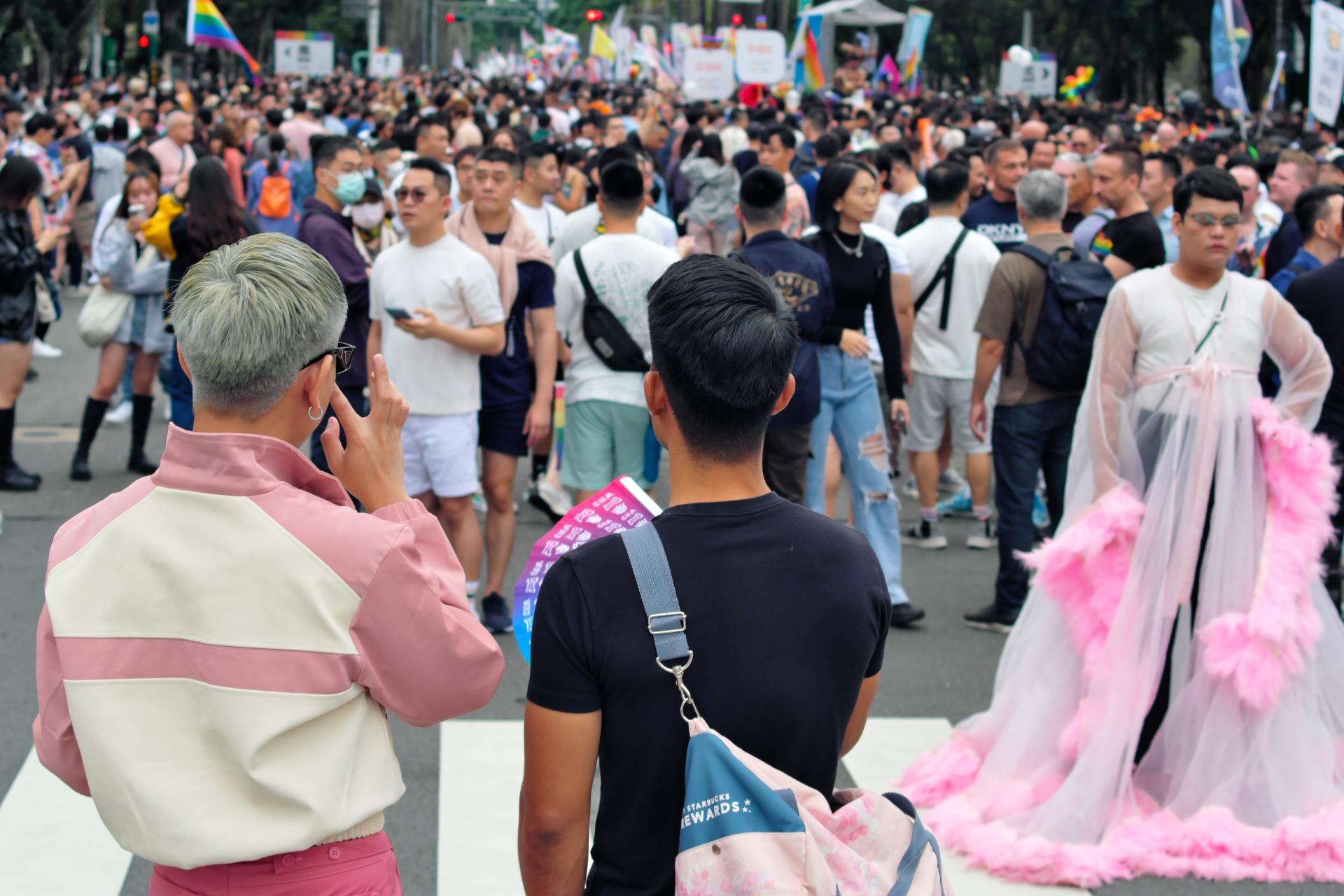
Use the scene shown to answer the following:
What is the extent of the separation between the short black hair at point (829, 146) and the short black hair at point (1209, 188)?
7.23 m

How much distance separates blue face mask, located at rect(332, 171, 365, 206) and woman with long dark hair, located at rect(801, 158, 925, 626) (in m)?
2.15

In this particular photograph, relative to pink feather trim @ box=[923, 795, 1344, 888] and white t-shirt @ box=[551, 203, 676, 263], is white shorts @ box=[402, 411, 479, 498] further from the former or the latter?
pink feather trim @ box=[923, 795, 1344, 888]

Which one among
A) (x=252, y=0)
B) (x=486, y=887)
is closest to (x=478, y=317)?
(x=486, y=887)

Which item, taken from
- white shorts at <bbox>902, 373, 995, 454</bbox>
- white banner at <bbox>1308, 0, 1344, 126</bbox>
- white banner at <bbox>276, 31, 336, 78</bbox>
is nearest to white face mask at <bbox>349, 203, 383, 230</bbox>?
white shorts at <bbox>902, 373, 995, 454</bbox>

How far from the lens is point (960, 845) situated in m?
4.51

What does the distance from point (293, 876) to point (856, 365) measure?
468 centimetres

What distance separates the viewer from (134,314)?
344 inches

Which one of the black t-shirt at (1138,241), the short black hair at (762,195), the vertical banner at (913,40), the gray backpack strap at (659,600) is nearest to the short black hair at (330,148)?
the short black hair at (762,195)

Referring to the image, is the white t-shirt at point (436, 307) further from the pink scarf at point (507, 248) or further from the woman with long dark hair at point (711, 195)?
the woman with long dark hair at point (711, 195)

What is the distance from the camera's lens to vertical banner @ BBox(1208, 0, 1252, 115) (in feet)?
49.2

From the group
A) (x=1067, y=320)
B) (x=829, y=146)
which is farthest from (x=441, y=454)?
(x=829, y=146)

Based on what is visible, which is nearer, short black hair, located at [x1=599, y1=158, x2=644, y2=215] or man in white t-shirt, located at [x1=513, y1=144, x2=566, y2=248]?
short black hair, located at [x1=599, y1=158, x2=644, y2=215]

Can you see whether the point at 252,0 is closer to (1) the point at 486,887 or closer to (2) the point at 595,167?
(2) the point at 595,167

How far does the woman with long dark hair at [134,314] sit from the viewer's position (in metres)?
8.54
